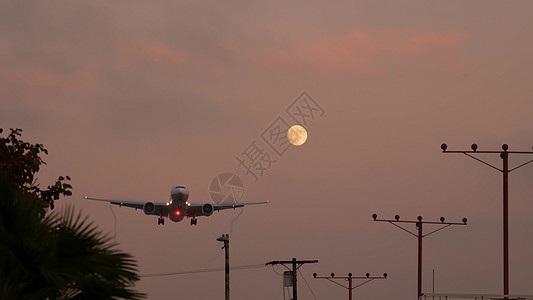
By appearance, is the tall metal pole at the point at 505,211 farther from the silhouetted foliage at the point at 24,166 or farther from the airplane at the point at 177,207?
the airplane at the point at 177,207

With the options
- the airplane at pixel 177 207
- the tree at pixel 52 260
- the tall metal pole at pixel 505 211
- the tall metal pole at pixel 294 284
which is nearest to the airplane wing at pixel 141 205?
the airplane at pixel 177 207

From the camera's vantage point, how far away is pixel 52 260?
11.9m

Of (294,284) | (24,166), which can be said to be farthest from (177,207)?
(24,166)

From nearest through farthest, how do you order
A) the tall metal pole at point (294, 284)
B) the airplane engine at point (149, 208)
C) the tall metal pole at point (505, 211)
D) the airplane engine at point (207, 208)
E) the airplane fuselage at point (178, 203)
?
the tall metal pole at point (505, 211) < the tall metal pole at point (294, 284) < the airplane fuselage at point (178, 203) < the airplane engine at point (149, 208) < the airplane engine at point (207, 208)

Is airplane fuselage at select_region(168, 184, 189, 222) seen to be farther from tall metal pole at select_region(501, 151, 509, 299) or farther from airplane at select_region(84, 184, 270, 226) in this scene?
tall metal pole at select_region(501, 151, 509, 299)

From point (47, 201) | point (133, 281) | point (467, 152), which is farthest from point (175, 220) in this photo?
point (133, 281)

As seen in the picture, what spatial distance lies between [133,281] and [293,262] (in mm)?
48791

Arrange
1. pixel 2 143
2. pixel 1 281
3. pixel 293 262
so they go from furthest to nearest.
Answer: pixel 293 262
pixel 2 143
pixel 1 281

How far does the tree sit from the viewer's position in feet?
38.3

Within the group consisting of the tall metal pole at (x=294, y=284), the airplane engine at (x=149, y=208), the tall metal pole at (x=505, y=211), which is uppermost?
the airplane engine at (x=149, y=208)

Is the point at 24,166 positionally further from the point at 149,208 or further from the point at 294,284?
the point at 149,208

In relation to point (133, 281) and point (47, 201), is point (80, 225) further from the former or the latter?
point (47, 201)

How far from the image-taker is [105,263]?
12062 millimetres

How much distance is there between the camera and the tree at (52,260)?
1166cm
